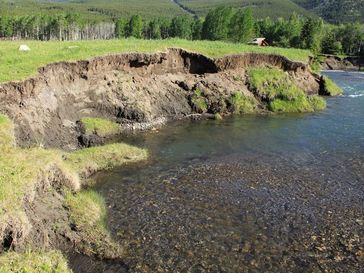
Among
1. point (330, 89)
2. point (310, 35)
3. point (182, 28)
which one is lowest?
point (330, 89)

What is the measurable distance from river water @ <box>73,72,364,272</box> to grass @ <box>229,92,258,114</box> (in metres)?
9.26

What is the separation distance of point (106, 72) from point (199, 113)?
11263 mm

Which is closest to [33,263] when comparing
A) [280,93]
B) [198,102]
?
[198,102]

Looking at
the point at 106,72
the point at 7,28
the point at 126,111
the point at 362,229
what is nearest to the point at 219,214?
the point at 362,229

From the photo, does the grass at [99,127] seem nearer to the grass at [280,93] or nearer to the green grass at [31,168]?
the green grass at [31,168]

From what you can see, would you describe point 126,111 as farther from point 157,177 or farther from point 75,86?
point 157,177

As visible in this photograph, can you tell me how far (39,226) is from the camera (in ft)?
60.9

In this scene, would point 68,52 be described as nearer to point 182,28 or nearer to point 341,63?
point 341,63

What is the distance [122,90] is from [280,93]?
2104 centimetres

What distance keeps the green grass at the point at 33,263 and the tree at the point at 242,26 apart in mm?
112415

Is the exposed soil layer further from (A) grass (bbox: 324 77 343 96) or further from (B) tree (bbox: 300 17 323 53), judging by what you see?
(B) tree (bbox: 300 17 323 53)

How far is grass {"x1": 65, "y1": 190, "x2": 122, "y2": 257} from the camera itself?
1908 centimetres

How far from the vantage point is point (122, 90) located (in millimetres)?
43250

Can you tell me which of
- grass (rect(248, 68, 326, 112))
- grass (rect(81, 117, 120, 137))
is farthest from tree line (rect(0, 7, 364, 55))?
grass (rect(81, 117, 120, 137))
